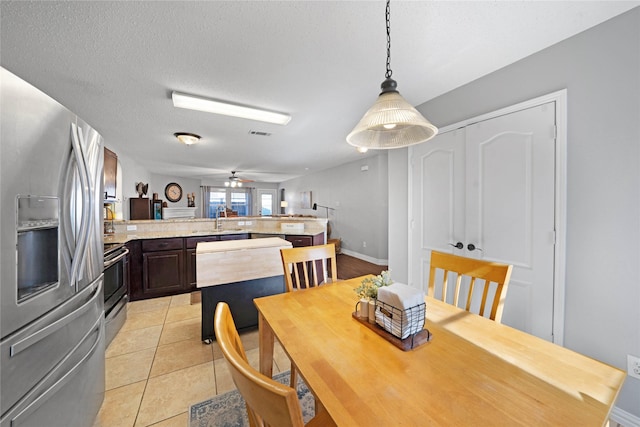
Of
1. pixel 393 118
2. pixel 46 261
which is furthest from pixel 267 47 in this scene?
pixel 46 261

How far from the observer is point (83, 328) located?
120 cm

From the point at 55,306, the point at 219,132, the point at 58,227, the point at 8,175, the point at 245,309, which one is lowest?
the point at 245,309

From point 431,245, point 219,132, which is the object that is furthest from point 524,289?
point 219,132

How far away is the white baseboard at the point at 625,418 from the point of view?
1.35m

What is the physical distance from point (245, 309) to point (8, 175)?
1897 mm

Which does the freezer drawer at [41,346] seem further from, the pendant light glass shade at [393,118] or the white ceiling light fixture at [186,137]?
the white ceiling light fixture at [186,137]

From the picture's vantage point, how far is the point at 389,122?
102 centimetres

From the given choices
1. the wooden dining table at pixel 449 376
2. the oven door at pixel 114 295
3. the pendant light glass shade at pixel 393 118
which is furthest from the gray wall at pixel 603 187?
the oven door at pixel 114 295

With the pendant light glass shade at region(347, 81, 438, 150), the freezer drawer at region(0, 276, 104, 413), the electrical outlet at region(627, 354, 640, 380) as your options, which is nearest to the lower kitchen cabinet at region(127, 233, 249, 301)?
the freezer drawer at region(0, 276, 104, 413)

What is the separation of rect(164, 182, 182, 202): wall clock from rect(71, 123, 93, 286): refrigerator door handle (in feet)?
26.6

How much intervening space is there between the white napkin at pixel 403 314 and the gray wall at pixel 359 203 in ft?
14.0

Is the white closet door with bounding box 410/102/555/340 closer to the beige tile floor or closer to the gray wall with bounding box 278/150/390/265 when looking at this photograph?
the beige tile floor

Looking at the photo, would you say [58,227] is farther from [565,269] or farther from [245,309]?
[565,269]

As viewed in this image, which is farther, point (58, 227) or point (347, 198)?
point (347, 198)
